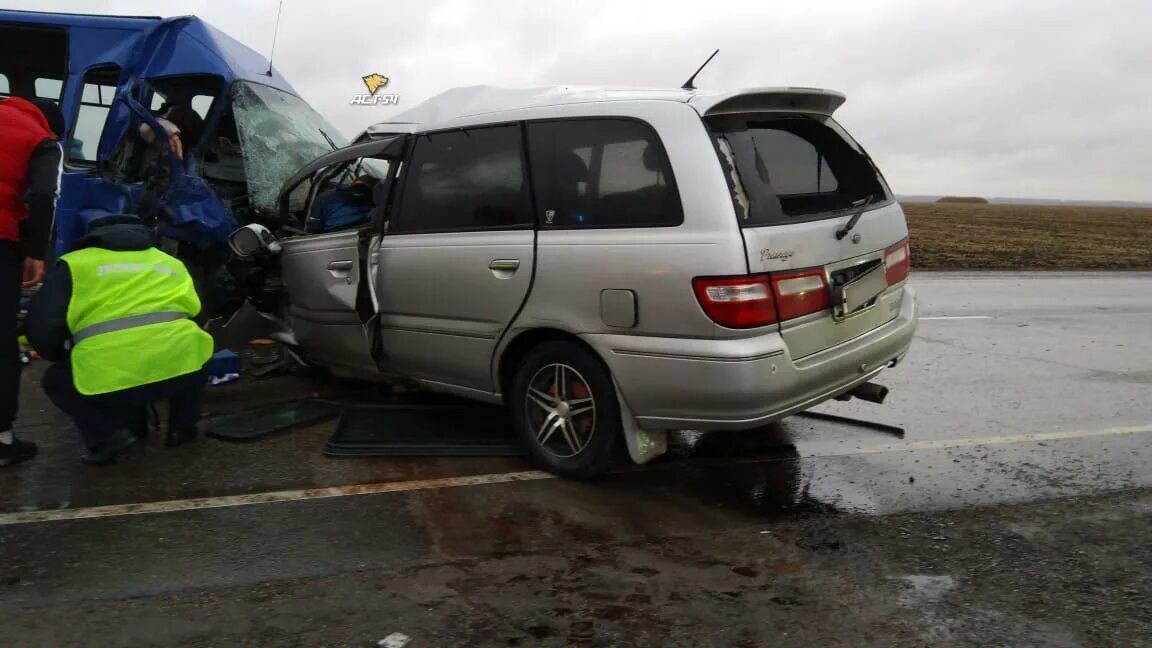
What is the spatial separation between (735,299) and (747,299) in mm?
50

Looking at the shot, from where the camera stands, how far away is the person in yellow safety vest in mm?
4164

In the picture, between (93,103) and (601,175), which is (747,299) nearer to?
(601,175)

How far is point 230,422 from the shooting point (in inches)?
203

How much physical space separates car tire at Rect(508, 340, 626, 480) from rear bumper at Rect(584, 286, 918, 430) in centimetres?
14

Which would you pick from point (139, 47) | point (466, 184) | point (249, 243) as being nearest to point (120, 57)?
point (139, 47)

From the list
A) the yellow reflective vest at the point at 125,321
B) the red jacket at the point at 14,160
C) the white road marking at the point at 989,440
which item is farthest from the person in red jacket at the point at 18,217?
the white road marking at the point at 989,440

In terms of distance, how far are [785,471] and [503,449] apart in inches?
56.5

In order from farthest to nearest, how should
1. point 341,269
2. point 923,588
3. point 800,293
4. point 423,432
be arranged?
point 341,269, point 423,432, point 800,293, point 923,588

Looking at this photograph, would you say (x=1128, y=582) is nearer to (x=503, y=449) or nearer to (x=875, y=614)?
(x=875, y=614)

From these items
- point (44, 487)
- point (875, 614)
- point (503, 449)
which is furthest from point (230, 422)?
point (875, 614)

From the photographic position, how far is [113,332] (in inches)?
166

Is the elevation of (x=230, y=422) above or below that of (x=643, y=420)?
below

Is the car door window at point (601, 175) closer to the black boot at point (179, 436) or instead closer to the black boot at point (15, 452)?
the black boot at point (179, 436)

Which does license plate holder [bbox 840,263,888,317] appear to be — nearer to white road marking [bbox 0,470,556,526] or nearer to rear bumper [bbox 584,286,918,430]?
rear bumper [bbox 584,286,918,430]
